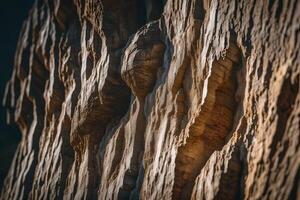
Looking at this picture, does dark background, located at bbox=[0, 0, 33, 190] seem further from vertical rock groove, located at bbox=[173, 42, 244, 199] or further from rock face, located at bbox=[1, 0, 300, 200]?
vertical rock groove, located at bbox=[173, 42, 244, 199]

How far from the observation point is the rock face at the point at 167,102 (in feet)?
28.9

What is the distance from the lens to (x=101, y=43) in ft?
58.3

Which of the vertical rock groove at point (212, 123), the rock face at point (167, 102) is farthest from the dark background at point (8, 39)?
the vertical rock groove at point (212, 123)

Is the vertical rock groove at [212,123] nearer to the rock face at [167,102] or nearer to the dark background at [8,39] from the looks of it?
the rock face at [167,102]

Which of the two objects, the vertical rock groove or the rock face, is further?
the vertical rock groove

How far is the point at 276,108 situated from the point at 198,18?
4874 millimetres

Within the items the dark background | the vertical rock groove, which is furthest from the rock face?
the dark background

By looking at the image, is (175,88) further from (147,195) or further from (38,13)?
(38,13)

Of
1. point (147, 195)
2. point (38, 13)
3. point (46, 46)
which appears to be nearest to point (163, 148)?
point (147, 195)

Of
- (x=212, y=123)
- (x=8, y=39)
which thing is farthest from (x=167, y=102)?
(x=8, y=39)

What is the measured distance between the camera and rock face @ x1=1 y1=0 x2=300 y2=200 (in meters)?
8.81

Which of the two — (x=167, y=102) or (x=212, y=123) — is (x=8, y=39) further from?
(x=212, y=123)

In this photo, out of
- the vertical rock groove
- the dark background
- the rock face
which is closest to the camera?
the rock face

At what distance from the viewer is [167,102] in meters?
13.1
